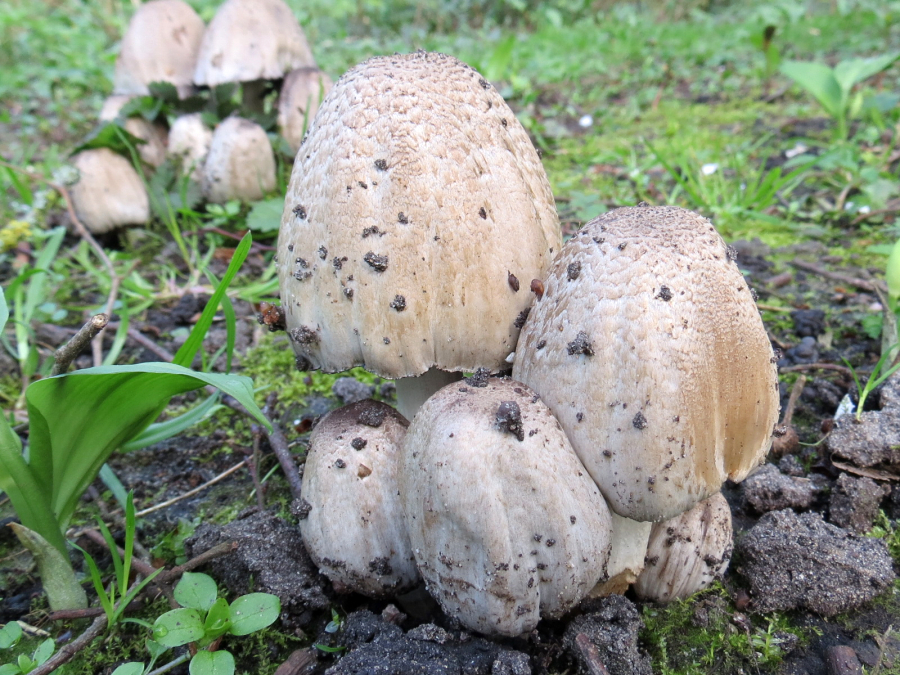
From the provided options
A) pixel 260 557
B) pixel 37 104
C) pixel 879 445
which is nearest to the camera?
pixel 260 557

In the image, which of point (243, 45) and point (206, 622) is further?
point (243, 45)

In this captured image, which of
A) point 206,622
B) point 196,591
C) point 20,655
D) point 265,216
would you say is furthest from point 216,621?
point 265,216

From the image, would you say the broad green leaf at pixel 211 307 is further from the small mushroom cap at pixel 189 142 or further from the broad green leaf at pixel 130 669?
the small mushroom cap at pixel 189 142

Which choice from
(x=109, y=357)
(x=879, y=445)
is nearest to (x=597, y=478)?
(x=879, y=445)

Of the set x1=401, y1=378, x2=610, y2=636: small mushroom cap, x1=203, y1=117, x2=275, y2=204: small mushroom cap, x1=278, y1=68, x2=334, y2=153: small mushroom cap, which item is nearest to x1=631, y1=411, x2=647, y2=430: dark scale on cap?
x1=401, y1=378, x2=610, y2=636: small mushroom cap

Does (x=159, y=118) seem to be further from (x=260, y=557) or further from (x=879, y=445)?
(x=879, y=445)

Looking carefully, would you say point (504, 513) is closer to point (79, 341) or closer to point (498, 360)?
point (498, 360)

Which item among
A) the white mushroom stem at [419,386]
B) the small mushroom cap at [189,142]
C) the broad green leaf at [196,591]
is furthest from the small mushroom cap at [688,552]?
the small mushroom cap at [189,142]
